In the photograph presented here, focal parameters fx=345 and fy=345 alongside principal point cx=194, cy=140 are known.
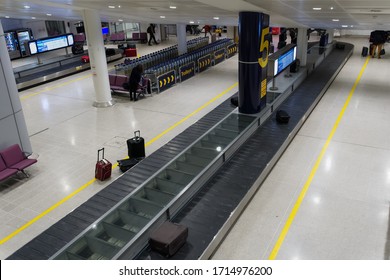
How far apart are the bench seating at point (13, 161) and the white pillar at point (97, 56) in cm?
573

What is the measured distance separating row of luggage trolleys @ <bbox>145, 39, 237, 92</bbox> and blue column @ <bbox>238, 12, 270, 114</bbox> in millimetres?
5992

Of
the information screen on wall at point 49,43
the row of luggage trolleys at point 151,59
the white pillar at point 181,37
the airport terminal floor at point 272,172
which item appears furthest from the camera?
the white pillar at point 181,37

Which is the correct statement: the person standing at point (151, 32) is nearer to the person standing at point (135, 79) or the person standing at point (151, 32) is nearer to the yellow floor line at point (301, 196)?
the person standing at point (135, 79)

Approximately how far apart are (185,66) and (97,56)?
561 cm

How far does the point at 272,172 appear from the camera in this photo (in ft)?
29.8

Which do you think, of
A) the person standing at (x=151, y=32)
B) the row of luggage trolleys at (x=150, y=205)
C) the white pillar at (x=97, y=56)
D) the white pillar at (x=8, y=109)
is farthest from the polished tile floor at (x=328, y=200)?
the person standing at (x=151, y=32)

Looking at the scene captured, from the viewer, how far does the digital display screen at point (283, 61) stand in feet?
41.5

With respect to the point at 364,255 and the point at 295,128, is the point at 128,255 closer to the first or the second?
the point at 364,255

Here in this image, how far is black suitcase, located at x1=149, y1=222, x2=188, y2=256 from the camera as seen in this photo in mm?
5803

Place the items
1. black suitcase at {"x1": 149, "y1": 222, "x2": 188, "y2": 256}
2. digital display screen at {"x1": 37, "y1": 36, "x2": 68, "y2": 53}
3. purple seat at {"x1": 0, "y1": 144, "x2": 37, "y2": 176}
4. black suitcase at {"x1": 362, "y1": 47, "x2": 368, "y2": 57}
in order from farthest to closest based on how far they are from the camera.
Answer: black suitcase at {"x1": 362, "y1": 47, "x2": 368, "y2": 57} < digital display screen at {"x1": 37, "y1": 36, "x2": 68, "y2": 53} < purple seat at {"x1": 0, "y1": 144, "x2": 37, "y2": 176} < black suitcase at {"x1": 149, "y1": 222, "x2": 188, "y2": 256}

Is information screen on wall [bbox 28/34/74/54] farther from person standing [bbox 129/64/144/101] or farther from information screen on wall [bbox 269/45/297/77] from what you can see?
information screen on wall [bbox 269/45/297/77]

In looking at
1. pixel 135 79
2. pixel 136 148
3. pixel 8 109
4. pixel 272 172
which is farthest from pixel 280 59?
pixel 8 109

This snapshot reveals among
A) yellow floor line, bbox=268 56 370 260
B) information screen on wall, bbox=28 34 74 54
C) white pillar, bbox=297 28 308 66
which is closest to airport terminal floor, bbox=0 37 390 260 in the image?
yellow floor line, bbox=268 56 370 260

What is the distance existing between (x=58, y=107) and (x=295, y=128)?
9852 mm
